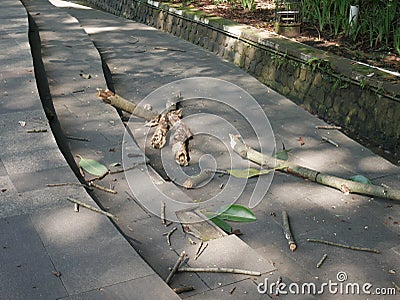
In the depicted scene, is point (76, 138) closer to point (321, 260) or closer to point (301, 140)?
point (301, 140)

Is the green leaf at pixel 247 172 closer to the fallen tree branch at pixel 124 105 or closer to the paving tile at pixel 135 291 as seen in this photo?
the fallen tree branch at pixel 124 105

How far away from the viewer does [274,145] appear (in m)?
5.00

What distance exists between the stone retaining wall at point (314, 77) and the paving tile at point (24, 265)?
127 inches

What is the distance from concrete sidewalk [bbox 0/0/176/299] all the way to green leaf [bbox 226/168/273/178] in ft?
4.13

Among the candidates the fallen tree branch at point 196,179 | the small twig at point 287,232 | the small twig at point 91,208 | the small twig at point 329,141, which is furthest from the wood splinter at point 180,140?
the small twig at point 91,208

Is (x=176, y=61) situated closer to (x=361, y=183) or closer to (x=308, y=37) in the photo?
(x=308, y=37)

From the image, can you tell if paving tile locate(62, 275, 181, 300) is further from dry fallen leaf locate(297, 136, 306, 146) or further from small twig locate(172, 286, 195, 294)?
dry fallen leaf locate(297, 136, 306, 146)

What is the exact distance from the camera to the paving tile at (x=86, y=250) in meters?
2.72

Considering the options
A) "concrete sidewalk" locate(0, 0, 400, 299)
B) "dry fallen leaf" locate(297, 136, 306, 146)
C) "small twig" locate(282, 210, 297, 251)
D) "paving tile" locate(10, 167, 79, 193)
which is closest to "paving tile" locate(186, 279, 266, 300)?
"concrete sidewalk" locate(0, 0, 400, 299)

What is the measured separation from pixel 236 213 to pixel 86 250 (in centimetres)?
121

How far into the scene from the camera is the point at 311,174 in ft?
14.3

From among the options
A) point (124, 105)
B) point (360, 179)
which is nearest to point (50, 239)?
point (360, 179)

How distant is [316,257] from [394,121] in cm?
212

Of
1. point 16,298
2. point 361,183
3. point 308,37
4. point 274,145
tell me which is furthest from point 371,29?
point 16,298
